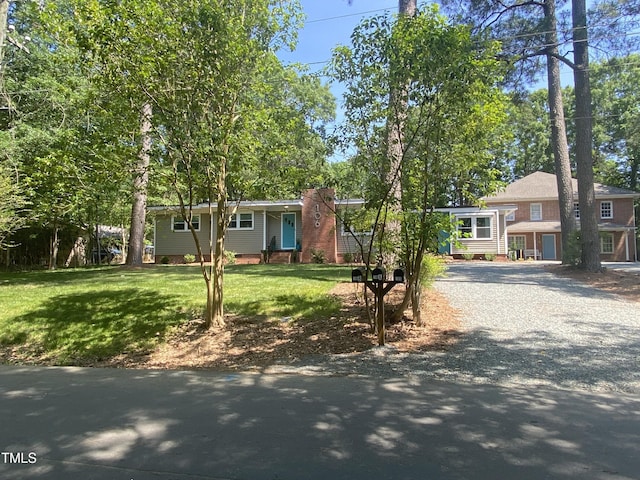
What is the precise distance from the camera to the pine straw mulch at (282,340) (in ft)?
22.5

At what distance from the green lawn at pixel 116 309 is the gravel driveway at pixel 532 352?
2537mm

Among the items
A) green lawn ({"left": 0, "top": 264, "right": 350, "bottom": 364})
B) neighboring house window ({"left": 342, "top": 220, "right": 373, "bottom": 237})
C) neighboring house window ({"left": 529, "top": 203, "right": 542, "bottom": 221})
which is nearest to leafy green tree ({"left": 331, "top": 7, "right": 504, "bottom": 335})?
neighboring house window ({"left": 342, "top": 220, "right": 373, "bottom": 237})

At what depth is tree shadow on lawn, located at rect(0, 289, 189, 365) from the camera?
7660mm

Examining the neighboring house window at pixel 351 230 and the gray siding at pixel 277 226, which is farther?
the gray siding at pixel 277 226

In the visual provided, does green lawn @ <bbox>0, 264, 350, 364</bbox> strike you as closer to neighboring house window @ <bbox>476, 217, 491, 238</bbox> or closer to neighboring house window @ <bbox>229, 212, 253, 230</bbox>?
neighboring house window @ <bbox>229, 212, 253, 230</bbox>

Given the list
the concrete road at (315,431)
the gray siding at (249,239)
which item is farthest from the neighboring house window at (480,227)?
the concrete road at (315,431)

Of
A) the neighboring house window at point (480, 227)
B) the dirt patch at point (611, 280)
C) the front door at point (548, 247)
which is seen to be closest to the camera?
the dirt patch at point (611, 280)

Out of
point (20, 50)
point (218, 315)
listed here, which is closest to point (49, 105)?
point (20, 50)

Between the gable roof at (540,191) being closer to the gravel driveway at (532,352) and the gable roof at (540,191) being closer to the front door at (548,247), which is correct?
the front door at (548,247)

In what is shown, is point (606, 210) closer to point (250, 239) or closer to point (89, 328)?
point (250, 239)

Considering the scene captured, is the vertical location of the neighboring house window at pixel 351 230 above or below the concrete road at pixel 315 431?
above

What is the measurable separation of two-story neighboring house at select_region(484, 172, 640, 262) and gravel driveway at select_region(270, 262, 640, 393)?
22134mm

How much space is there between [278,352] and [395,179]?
329 cm

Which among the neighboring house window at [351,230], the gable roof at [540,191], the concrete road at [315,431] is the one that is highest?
the gable roof at [540,191]
